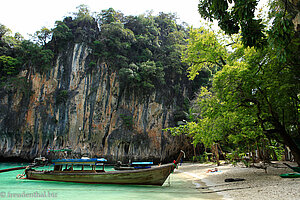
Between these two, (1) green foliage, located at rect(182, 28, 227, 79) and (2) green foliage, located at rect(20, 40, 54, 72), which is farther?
(2) green foliage, located at rect(20, 40, 54, 72)

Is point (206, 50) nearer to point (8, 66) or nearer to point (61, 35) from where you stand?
point (61, 35)

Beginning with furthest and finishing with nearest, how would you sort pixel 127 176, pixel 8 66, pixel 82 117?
pixel 8 66
pixel 82 117
pixel 127 176

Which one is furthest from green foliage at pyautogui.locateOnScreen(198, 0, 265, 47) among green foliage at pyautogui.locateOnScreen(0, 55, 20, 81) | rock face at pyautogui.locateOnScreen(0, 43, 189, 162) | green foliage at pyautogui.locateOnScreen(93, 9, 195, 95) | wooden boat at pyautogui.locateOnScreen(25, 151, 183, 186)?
green foliage at pyautogui.locateOnScreen(0, 55, 20, 81)

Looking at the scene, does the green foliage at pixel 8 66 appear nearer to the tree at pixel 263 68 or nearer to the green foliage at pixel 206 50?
the green foliage at pixel 206 50

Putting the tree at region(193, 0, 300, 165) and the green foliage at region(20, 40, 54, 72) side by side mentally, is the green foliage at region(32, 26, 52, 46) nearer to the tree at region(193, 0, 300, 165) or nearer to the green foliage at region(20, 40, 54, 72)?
the green foliage at region(20, 40, 54, 72)

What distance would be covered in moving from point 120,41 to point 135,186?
71.6 feet

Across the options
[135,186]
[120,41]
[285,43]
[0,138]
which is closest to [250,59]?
[285,43]

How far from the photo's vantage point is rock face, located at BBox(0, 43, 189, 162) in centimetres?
2262

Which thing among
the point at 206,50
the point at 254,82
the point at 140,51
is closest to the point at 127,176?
the point at 254,82

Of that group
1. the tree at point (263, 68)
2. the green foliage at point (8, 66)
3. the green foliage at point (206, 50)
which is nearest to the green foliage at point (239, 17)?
the tree at point (263, 68)

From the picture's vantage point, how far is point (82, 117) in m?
23.2

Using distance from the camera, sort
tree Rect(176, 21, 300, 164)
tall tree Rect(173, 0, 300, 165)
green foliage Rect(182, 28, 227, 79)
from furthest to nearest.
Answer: green foliage Rect(182, 28, 227, 79), tree Rect(176, 21, 300, 164), tall tree Rect(173, 0, 300, 165)

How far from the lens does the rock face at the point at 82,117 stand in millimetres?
22625

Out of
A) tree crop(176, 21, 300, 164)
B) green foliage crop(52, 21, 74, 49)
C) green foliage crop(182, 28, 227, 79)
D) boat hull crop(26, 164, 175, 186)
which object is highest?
green foliage crop(52, 21, 74, 49)
